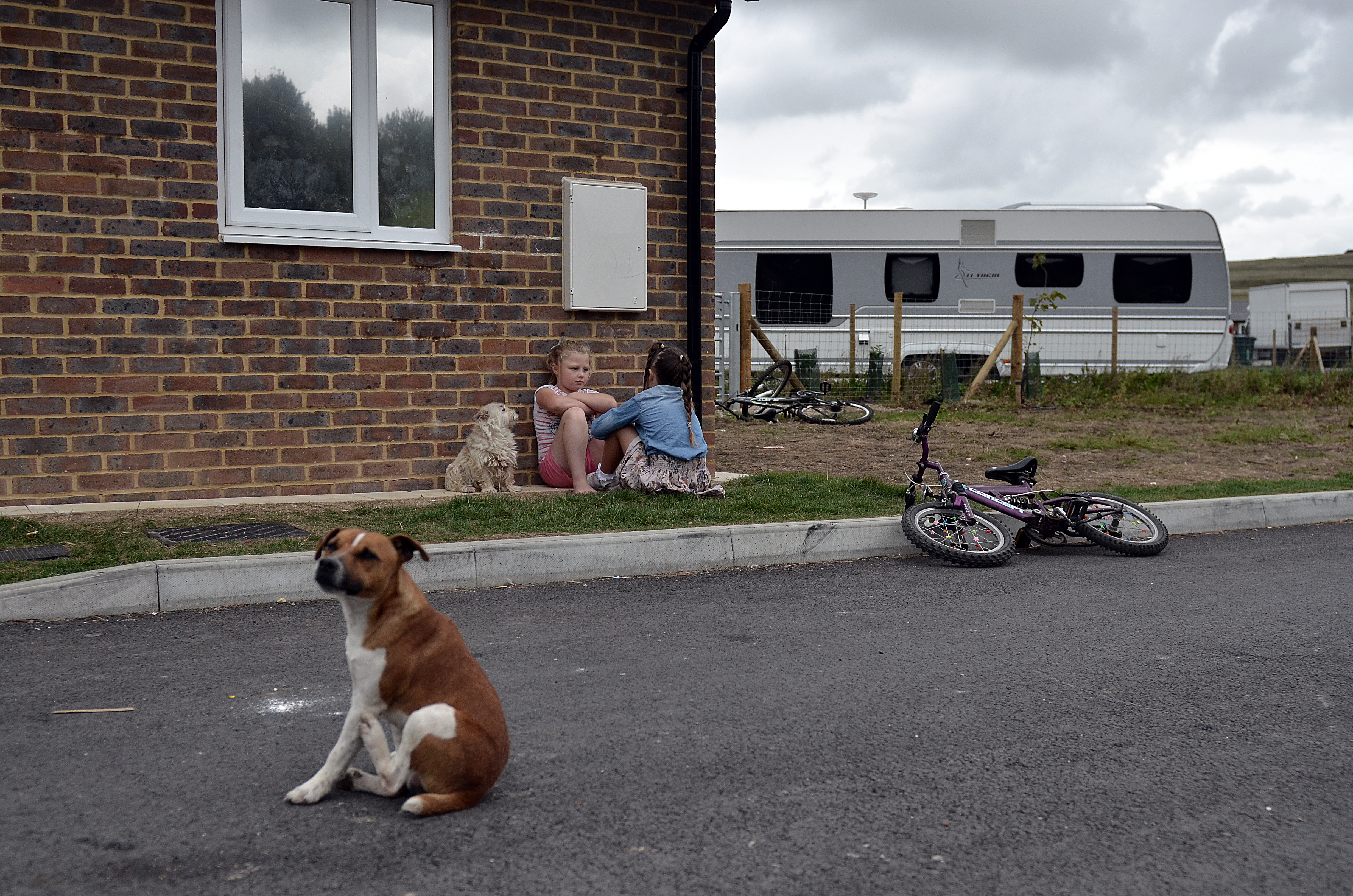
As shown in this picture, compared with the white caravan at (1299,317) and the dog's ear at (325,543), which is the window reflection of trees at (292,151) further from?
the white caravan at (1299,317)

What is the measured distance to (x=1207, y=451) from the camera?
1188cm

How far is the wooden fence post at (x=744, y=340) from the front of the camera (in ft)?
52.1

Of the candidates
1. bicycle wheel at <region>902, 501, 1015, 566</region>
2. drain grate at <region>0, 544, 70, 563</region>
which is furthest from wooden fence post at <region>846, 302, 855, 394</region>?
drain grate at <region>0, 544, 70, 563</region>

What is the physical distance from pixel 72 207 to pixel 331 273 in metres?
1.56


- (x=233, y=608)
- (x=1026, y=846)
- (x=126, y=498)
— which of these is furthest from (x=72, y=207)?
(x=1026, y=846)

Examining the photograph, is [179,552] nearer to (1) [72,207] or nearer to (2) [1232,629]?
(1) [72,207]

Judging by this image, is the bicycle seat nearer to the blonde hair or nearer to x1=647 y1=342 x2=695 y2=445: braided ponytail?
x1=647 y1=342 x2=695 y2=445: braided ponytail

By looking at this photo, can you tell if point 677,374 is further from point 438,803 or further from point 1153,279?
point 1153,279

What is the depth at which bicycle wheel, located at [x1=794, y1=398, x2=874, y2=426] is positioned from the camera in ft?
47.4

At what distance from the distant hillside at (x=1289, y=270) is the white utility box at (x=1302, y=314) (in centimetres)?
1667

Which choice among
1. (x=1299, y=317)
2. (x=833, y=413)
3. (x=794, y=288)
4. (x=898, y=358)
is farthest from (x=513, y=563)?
(x=1299, y=317)

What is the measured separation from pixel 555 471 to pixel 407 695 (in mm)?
5339

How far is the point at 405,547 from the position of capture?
304 centimetres

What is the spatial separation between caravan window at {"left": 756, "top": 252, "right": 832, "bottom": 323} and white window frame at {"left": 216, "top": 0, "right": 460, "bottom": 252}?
37.8 ft
